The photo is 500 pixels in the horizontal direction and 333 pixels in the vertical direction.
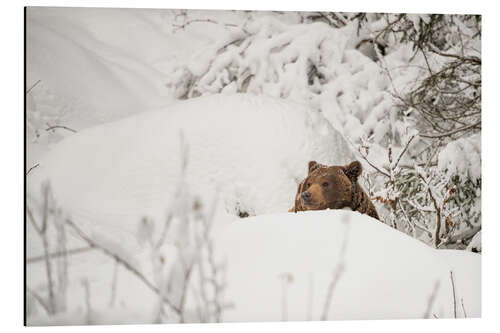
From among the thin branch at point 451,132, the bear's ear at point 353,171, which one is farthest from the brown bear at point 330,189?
the thin branch at point 451,132

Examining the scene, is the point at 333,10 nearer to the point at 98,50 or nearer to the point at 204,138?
the point at 204,138

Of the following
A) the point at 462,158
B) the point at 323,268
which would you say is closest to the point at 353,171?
the point at 323,268

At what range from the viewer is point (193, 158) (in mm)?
2395

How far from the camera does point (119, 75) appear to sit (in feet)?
7.96

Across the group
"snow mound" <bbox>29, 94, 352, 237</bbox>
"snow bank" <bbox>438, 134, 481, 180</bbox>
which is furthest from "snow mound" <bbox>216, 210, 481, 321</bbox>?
"snow bank" <bbox>438, 134, 481, 180</bbox>

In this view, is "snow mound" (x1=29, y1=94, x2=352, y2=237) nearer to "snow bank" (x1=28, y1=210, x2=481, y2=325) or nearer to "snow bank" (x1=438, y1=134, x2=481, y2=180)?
"snow bank" (x1=28, y1=210, x2=481, y2=325)

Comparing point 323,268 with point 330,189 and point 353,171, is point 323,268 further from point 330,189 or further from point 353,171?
point 353,171

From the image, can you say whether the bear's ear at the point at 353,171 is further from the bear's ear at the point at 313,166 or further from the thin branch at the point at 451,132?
the thin branch at the point at 451,132

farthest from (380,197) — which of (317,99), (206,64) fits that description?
(206,64)

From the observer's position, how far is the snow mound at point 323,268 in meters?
2.32

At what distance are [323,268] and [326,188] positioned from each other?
0.35 metres

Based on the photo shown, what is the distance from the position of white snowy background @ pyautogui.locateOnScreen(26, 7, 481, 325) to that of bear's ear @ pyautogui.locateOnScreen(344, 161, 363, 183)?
6 centimetres

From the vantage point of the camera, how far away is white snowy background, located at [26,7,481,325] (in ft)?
7.48

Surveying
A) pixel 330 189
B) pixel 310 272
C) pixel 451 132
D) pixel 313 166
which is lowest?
pixel 310 272
